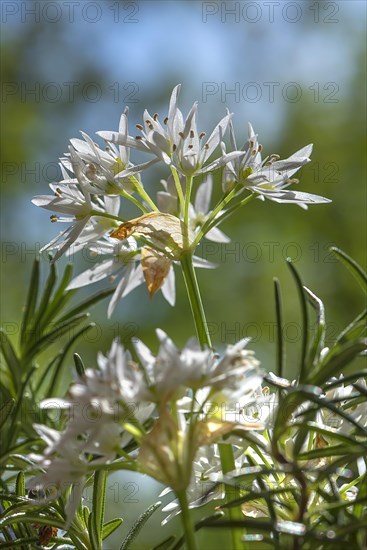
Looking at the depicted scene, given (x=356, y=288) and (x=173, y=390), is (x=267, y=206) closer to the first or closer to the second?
(x=356, y=288)

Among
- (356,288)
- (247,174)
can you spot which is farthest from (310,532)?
(356,288)

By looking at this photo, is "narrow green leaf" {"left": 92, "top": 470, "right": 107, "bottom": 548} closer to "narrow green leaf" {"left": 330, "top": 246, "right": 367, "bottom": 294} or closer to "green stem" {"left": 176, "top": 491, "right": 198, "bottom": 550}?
"green stem" {"left": 176, "top": 491, "right": 198, "bottom": 550}

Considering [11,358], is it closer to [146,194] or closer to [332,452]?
[146,194]

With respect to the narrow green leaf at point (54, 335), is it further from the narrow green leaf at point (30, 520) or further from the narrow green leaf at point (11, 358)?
the narrow green leaf at point (30, 520)

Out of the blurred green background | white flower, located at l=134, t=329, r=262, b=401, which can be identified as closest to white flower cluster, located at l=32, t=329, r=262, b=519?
white flower, located at l=134, t=329, r=262, b=401

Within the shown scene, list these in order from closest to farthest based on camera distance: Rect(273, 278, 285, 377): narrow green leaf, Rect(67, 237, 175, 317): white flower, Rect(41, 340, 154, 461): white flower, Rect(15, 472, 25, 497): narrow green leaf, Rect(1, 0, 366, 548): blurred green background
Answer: Rect(41, 340, 154, 461): white flower, Rect(273, 278, 285, 377): narrow green leaf, Rect(15, 472, 25, 497): narrow green leaf, Rect(67, 237, 175, 317): white flower, Rect(1, 0, 366, 548): blurred green background
